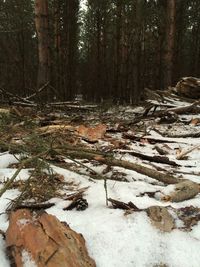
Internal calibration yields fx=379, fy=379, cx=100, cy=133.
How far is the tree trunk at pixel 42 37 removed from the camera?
8930mm

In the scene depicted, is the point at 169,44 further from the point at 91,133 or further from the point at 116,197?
the point at 116,197

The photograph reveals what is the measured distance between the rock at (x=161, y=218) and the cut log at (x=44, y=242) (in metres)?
0.48

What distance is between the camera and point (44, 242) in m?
1.90

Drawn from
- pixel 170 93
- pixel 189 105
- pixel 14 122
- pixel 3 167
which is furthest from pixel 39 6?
pixel 3 167

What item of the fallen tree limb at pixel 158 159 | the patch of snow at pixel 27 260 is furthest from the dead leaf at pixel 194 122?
the patch of snow at pixel 27 260

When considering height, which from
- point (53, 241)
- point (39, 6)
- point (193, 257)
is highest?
point (39, 6)

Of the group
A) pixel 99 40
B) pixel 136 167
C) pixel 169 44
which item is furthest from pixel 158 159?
pixel 99 40

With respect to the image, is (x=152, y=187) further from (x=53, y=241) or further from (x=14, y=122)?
(x=14, y=122)

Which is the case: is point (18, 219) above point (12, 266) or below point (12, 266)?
above

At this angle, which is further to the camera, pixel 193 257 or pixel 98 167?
pixel 98 167

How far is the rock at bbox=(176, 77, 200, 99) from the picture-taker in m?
7.38

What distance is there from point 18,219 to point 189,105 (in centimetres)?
517

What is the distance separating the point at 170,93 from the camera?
24.8 feet

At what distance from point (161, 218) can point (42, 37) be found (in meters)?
7.58
